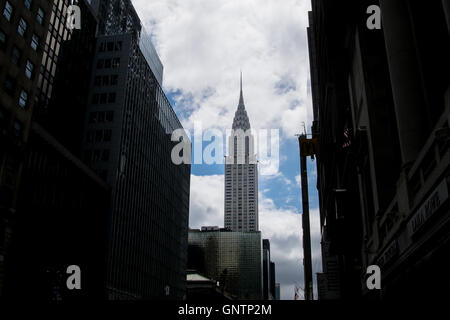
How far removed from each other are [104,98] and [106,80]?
382 cm

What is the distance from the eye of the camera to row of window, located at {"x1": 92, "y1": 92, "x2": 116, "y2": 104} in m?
81.2

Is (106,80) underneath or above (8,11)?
above

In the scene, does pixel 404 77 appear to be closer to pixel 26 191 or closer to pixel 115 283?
pixel 26 191

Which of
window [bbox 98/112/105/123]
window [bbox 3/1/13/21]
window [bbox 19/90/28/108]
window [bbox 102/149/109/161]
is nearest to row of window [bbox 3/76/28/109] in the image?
window [bbox 19/90/28/108]

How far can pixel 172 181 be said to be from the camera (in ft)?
378

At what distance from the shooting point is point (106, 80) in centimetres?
8300

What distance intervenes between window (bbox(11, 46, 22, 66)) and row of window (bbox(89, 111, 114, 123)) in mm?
35893

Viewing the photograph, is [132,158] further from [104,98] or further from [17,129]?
[17,129]

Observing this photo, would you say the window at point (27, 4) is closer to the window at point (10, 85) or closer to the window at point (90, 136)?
the window at point (10, 85)

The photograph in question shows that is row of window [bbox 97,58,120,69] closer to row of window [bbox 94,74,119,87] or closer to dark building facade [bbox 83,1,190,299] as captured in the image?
dark building facade [bbox 83,1,190,299]

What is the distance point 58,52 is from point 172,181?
5188 cm

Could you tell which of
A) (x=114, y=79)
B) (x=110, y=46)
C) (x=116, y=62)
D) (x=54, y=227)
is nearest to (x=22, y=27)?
(x=54, y=227)

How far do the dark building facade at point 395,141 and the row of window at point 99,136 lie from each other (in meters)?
55.1
